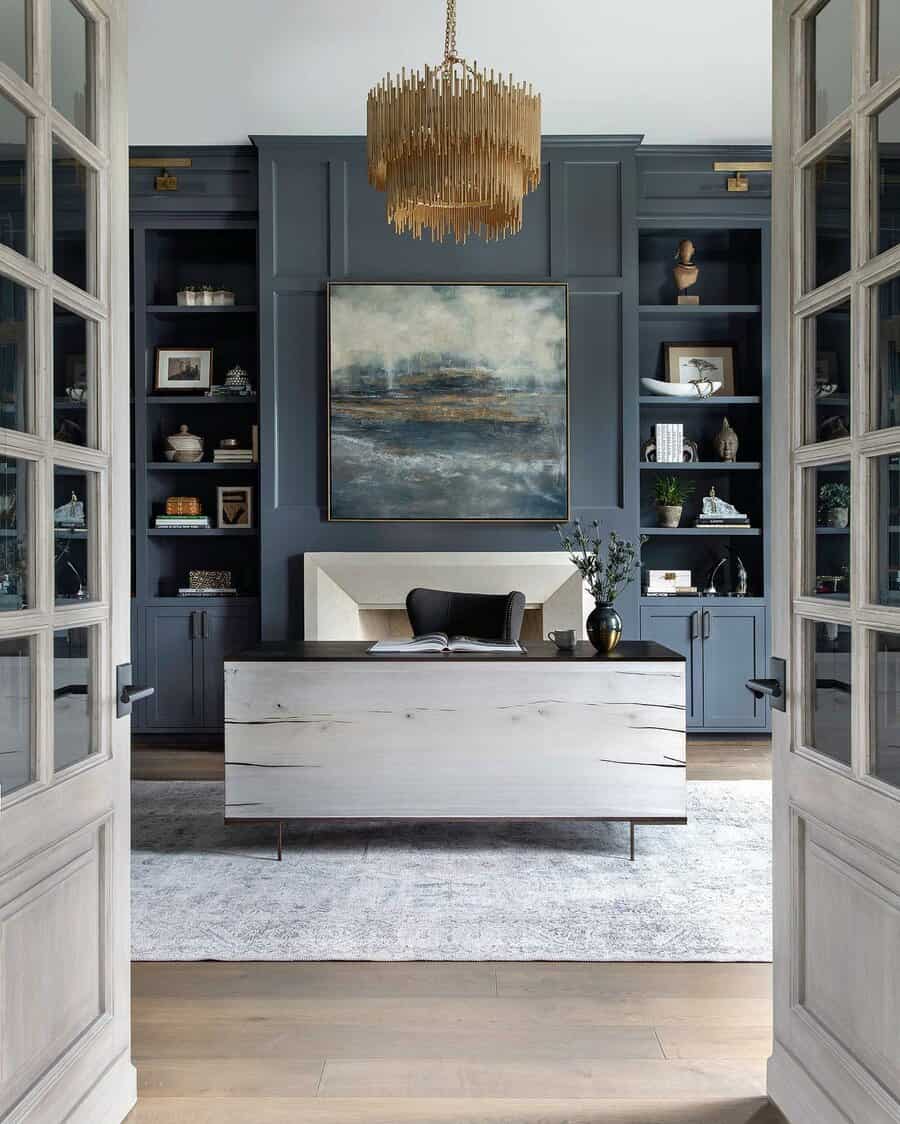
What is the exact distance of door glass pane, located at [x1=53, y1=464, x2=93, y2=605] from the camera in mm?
1600

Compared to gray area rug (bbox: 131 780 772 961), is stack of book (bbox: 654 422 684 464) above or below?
above

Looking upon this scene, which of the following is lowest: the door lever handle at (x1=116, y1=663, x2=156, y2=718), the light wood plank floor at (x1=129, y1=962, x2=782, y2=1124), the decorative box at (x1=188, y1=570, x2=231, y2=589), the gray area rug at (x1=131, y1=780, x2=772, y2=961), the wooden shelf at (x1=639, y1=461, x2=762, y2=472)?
the light wood plank floor at (x1=129, y1=962, x2=782, y2=1124)

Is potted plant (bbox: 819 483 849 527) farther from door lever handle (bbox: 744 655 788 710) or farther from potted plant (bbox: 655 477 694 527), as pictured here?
potted plant (bbox: 655 477 694 527)

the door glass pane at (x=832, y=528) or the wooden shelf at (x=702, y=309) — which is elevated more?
the wooden shelf at (x=702, y=309)

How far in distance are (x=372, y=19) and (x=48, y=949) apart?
12.6 feet

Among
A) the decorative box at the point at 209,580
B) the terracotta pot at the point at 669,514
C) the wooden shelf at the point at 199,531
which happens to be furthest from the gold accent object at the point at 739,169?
the decorative box at the point at 209,580

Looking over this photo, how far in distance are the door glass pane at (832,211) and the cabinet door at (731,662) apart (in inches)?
149

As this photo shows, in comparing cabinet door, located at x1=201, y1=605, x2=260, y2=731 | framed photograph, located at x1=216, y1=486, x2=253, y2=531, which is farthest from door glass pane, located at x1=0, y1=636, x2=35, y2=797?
framed photograph, located at x1=216, y1=486, x2=253, y2=531

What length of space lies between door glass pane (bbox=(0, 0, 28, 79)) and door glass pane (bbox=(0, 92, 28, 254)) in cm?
2

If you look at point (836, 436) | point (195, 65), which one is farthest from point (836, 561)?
point (195, 65)

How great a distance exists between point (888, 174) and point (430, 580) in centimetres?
383

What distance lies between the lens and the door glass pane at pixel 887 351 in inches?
56.5

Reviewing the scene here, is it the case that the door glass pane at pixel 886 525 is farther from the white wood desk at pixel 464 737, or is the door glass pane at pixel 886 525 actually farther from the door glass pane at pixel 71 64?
the white wood desk at pixel 464 737

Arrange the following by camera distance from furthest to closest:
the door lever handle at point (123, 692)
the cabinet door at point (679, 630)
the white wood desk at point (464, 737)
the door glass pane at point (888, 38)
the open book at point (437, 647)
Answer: the cabinet door at point (679, 630) → the open book at point (437, 647) → the white wood desk at point (464, 737) → the door lever handle at point (123, 692) → the door glass pane at point (888, 38)
